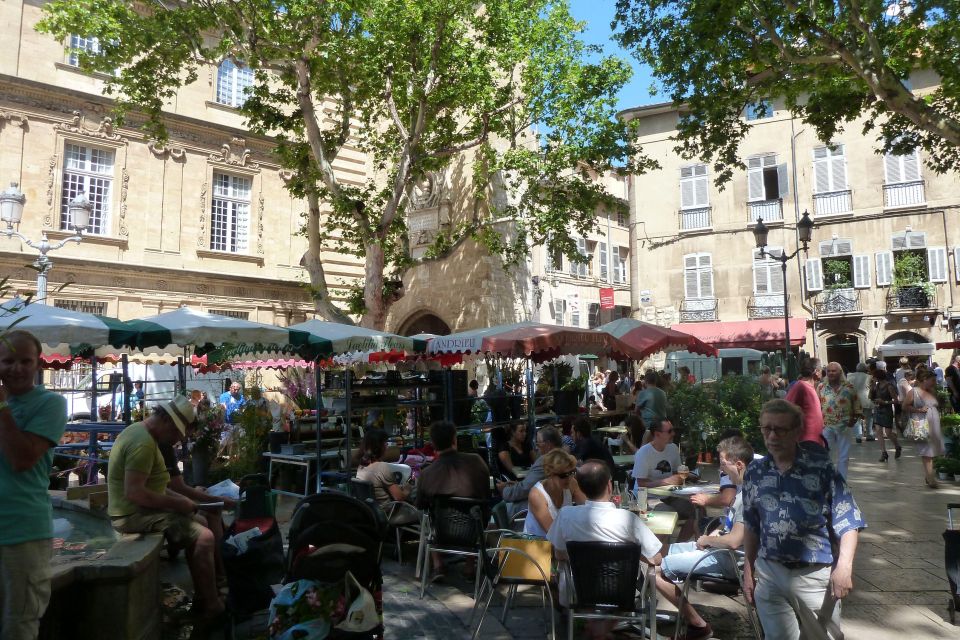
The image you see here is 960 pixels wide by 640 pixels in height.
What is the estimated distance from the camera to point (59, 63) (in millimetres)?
16703

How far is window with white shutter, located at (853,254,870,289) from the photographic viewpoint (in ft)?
79.7

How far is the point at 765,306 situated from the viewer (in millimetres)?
25469

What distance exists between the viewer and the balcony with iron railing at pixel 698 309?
26422mm

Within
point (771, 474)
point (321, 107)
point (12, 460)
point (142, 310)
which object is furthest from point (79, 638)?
point (321, 107)

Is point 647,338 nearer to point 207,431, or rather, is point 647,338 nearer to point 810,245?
point 207,431

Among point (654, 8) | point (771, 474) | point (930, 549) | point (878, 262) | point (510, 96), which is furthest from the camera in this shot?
point (878, 262)

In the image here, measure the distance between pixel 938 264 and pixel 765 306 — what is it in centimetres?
578

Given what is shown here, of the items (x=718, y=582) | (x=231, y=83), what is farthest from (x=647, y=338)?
(x=231, y=83)

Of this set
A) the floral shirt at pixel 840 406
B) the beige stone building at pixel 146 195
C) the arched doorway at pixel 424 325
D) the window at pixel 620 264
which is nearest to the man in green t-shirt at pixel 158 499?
the floral shirt at pixel 840 406

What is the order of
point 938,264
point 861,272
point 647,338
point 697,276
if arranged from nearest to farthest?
point 647,338
point 938,264
point 861,272
point 697,276

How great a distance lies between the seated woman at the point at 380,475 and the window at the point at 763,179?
23296 millimetres

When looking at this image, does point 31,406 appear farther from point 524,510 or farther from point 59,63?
point 59,63

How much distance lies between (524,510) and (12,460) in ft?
13.1

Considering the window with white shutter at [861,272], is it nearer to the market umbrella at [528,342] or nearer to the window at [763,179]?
the window at [763,179]
